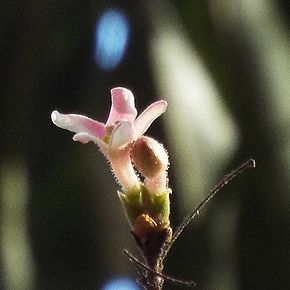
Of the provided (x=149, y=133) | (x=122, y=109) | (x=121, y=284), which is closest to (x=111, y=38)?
(x=149, y=133)

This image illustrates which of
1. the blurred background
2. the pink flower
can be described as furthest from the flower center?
the blurred background

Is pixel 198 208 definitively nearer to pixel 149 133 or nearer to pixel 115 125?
pixel 115 125

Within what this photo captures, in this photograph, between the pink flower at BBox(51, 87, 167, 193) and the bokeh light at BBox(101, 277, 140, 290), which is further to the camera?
the bokeh light at BBox(101, 277, 140, 290)

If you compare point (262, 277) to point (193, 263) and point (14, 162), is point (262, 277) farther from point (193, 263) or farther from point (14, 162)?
point (14, 162)

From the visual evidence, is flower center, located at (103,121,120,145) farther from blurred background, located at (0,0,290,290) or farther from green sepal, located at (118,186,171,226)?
blurred background, located at (0,0,290,290)

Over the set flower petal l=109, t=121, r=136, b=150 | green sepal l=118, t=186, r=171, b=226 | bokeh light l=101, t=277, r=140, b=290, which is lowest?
bokeh light l=101, t=277, r=140, b=290

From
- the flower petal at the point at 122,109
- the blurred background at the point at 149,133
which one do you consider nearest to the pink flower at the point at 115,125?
the flower petal at the point at 122,109

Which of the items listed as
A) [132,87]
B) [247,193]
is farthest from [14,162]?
[247,193]

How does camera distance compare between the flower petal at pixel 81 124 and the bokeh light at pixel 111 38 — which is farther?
the bokeh light at pixel 111 38

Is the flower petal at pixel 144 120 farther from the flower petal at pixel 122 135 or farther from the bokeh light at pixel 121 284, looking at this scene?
the bokeh light at pixel 121 284
